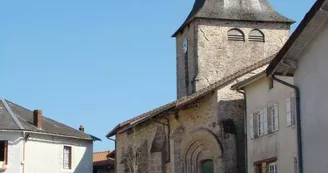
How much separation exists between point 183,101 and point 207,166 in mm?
2893

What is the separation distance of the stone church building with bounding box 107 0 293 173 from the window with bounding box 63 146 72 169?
5.65 m

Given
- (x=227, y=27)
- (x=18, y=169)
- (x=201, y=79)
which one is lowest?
(x=18, y=169)

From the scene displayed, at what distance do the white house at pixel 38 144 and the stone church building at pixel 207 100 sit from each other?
5.11m

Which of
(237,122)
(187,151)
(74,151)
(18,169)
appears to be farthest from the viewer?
(74,151)

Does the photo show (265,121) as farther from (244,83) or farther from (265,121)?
(244,83)

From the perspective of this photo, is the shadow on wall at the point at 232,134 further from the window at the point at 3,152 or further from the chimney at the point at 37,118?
the chimney at the point at 37,118

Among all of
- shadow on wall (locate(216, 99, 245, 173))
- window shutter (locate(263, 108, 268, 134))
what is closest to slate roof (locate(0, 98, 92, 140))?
shadow on wall (locate(216, 99, 245, 173))

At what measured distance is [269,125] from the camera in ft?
74.1

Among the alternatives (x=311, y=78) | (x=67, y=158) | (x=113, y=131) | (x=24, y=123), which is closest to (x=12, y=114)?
(x=24, y=123)

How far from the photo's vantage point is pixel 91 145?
41594 millimetres

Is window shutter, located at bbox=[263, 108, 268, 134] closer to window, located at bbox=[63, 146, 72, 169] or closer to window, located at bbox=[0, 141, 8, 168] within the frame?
window, located at bbox=[0, 141, 8, 168]

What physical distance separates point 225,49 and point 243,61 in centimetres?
123

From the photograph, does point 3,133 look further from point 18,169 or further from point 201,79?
point 201,79

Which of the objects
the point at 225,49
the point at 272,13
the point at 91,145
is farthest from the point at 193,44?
the point at 91,145
